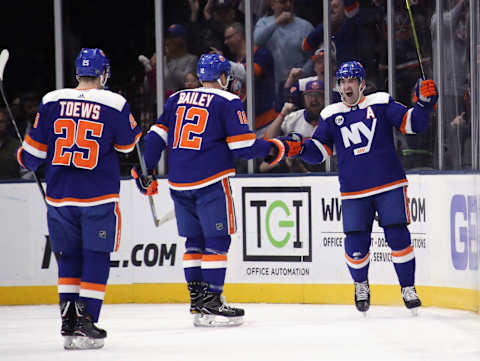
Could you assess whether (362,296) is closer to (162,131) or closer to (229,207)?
(229,207)

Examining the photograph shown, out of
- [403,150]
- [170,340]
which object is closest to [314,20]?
[403,150]

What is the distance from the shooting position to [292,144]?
512 centimetres

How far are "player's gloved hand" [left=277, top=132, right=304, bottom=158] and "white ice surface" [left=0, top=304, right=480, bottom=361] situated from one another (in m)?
0.91

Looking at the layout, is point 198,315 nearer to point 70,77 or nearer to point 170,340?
point 170,340

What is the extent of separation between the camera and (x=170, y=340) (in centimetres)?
435

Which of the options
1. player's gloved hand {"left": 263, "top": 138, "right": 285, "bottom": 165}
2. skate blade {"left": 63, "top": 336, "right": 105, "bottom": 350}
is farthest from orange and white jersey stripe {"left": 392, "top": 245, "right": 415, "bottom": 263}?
skate blade {"left": 63, "top": 336, "right": 105, "bottom": 350}

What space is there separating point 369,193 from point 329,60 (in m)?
1.60

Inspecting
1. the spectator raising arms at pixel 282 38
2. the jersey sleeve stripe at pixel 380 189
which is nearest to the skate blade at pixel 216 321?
the jersey sleeve stripe at pixel 380 189

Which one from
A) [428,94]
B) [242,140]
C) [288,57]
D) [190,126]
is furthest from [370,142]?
[288,57]

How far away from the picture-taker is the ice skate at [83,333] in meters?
4.06

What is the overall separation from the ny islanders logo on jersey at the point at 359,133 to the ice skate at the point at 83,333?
71.7 inches

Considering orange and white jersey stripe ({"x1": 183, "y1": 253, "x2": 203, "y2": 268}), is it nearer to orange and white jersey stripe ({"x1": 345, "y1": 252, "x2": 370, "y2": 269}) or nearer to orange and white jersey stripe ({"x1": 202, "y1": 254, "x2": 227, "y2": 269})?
orange and white jersey stripe ({"x1": 202, "y1": 254, "x2": 227, "y2": 269})

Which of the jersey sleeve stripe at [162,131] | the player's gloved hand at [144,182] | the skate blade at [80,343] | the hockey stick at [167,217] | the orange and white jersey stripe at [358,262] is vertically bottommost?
the skate blade at [80,343]

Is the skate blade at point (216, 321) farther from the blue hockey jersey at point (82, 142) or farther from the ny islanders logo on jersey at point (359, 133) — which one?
the ny islanders logo on jersey at point (359, 133)
